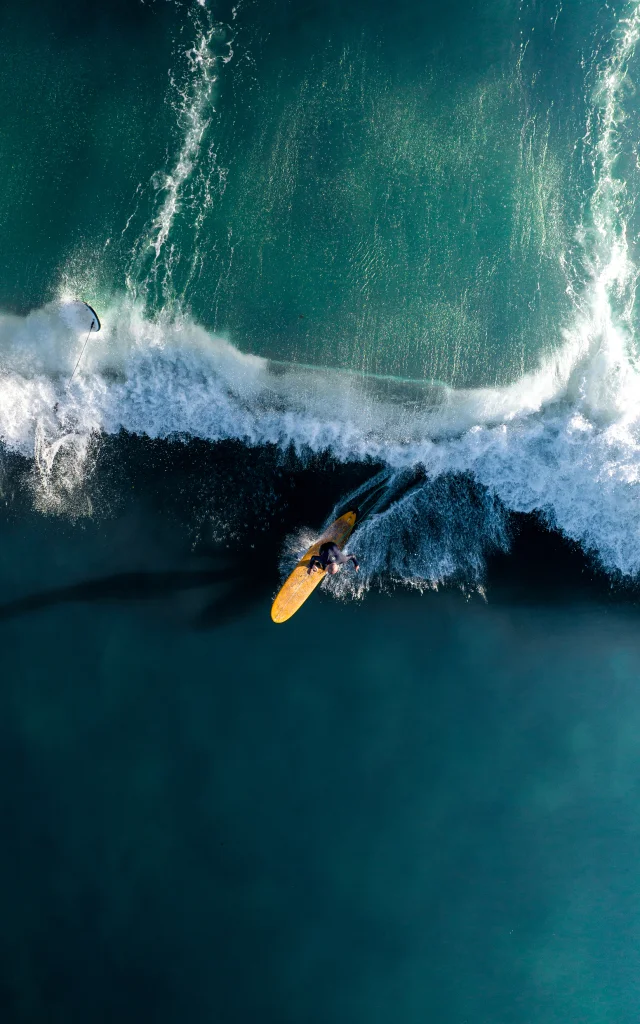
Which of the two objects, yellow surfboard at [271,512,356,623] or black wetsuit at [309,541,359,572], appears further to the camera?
yellow surfboard at [271,512,356,623]

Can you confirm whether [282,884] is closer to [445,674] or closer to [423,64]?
[445,674]

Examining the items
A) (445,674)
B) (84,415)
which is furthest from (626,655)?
(84,415)

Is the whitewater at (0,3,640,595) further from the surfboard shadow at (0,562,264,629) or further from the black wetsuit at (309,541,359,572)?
the surfboard shadow at (0,562,264,629)

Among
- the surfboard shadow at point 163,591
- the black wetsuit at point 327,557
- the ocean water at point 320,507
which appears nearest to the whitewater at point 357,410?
the ocean water at point 320,507

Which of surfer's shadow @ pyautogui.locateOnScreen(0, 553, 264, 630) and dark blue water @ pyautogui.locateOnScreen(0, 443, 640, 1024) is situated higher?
surfer's shadow @ pyautogui.locateOnScreen(0, 553, 264, 630)

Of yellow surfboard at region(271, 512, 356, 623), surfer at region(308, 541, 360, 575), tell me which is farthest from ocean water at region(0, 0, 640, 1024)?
surfer at region(308, 541, 360, 575)

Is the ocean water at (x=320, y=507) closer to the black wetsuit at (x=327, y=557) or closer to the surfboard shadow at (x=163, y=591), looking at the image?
the surfboard shadow at (x=163, y=591)

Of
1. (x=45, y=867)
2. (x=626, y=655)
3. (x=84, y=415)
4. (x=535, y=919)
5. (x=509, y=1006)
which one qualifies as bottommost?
(x=509, y=1006)
